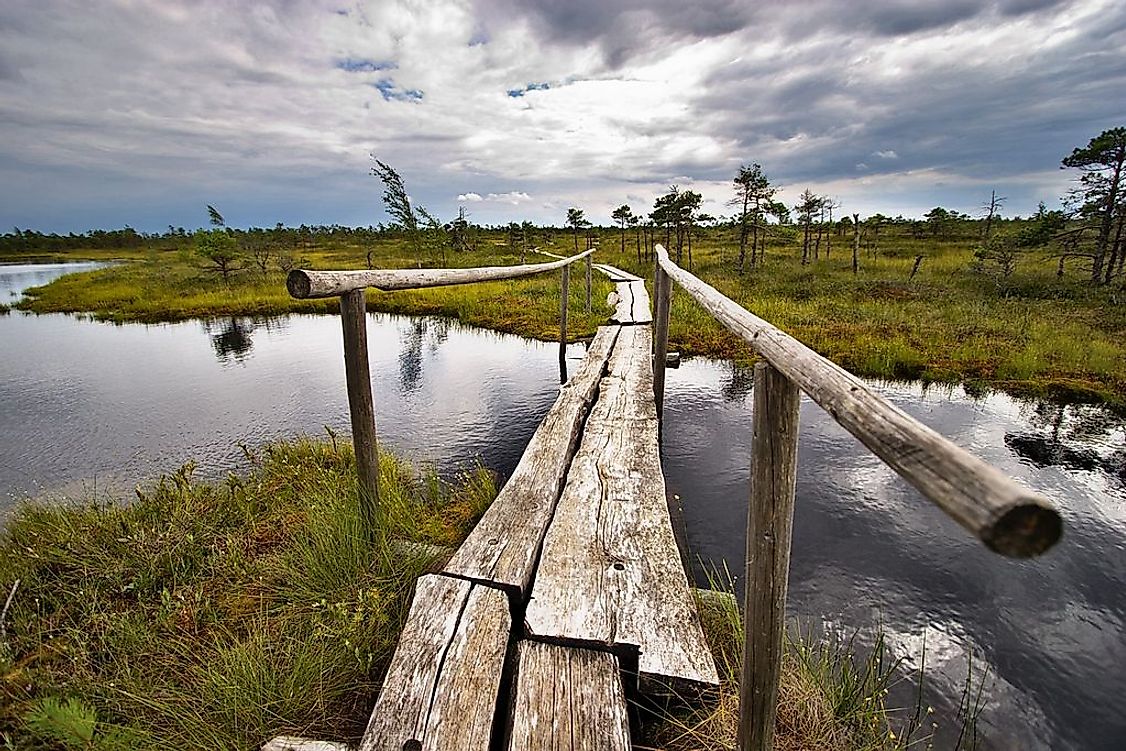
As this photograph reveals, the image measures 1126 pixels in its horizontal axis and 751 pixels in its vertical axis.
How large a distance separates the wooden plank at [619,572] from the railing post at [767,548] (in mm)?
265

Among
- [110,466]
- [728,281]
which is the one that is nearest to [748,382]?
[110,466]

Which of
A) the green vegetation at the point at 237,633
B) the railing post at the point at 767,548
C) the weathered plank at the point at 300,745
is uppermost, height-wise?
the railing post at the point at 767,548

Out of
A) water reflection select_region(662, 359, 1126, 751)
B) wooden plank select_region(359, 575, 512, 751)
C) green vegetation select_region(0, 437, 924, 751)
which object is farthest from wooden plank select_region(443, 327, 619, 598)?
water reflection select_region(662, 359, 1126, 751)

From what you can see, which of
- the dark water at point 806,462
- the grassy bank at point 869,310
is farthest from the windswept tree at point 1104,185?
the dark water at point 806,462

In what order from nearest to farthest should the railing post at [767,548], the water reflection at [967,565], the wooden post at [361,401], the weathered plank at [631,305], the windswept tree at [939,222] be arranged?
1. the railing post at [767,548]
2. the wooden post at [361,401]
3. the water reflection at [967,565]
4. the weathered plank at [631,305]
5. the windswept tree at [939,222]

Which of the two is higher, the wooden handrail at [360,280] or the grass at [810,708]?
the wooden handrail at [360,280]

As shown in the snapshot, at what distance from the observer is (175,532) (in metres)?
3.51

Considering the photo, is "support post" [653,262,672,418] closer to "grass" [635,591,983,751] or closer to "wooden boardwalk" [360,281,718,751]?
"wooden boardwalk" [360,281,718,751]

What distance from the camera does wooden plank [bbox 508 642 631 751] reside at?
155 centimetres

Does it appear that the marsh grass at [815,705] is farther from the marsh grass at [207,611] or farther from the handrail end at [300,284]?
the handrail end at [300,284]

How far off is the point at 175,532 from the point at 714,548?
402 cm

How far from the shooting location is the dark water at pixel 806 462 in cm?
313

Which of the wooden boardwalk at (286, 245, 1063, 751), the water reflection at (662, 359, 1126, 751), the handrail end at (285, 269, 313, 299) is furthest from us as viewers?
the water reflection at (662, 359, 1126, 751)

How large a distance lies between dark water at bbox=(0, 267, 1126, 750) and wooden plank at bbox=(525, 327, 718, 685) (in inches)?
41.3
